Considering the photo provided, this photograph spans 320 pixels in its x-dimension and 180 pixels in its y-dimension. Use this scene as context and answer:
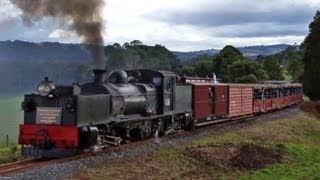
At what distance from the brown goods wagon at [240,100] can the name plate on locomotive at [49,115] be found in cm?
1869

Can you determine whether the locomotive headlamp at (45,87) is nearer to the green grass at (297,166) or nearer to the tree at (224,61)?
the green grass at (297,166)

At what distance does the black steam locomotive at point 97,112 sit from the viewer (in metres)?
18.1

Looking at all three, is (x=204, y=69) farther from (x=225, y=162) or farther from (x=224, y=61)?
(x=225, y=162)

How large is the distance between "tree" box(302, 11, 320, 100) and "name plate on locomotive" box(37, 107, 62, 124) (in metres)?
46.8

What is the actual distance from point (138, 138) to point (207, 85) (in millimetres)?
9298

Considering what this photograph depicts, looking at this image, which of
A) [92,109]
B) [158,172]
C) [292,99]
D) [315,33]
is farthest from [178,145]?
[315,33]

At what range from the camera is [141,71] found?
24.9m

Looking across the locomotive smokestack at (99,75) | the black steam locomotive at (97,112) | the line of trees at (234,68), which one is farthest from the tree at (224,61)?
the locomotive smokestack at (99,75)

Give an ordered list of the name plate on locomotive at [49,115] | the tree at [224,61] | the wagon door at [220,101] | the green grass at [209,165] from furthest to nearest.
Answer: the tree at [224,61] → the wagon door at [220,101] → the name plate on locomotive at [49,115] → the green grass at [209,165]

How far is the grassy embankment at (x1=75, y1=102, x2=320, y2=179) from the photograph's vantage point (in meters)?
15.6

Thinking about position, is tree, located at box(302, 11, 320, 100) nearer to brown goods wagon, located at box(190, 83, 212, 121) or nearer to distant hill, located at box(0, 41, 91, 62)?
brown goods wagon, located at box(190, 83, 212, 121)

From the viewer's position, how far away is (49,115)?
18328mm

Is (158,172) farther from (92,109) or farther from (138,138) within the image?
(138,138)

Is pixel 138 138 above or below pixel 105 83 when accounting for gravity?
below
